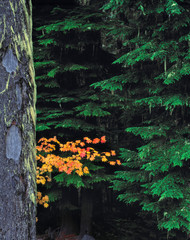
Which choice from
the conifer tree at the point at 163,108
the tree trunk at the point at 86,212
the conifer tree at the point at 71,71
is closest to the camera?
the conifer tree at the point at 163,108

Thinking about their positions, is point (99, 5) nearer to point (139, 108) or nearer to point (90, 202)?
point (139, 108)

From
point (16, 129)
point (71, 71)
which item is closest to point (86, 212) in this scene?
point (71, 71)

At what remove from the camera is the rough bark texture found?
2.72m

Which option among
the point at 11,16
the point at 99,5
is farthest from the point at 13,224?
the point at 99,5

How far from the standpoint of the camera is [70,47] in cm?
857

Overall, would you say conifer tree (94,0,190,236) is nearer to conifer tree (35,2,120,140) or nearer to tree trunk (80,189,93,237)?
conifer tree (35,2,120,140)

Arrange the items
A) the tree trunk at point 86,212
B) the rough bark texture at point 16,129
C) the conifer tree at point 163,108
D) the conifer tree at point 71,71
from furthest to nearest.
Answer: the tree trunk at point 86,212
the conifer tree at point 71,71
the conifer tree at point 163,108
the rough bark texture at point 16,129

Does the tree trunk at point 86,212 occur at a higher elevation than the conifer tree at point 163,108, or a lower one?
lower

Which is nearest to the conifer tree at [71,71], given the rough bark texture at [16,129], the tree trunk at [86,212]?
the tree trunk at [86,212]

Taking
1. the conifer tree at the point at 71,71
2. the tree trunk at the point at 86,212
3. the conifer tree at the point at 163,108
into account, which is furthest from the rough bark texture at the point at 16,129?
the tree trunk at the point at 86,212

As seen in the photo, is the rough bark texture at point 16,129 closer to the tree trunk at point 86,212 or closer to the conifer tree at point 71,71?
the conifer tree at point 71,71

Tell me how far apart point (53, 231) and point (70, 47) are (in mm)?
6503

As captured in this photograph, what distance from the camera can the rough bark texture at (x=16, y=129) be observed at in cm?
272

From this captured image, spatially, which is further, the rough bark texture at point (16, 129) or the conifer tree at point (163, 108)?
the conifer tree at point (163, 108)
